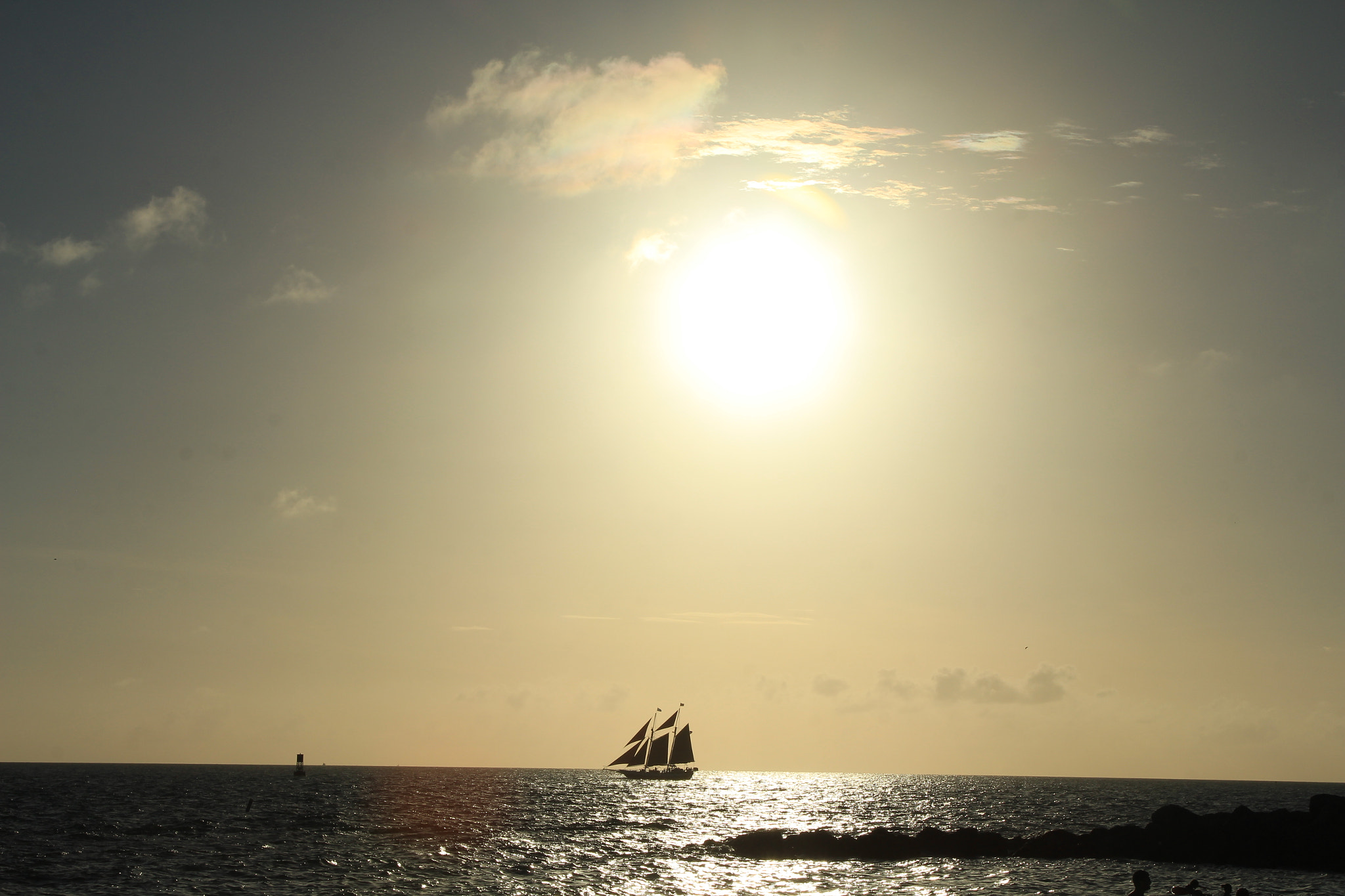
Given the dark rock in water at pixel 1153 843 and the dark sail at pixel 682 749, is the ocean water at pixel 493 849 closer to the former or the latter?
the dark rock in water at pixel 1153 843

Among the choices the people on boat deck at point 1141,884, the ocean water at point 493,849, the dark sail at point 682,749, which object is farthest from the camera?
the dark sail at point 682,749

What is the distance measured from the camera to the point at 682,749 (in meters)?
169

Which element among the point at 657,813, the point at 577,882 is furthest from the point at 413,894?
the point at 657,813

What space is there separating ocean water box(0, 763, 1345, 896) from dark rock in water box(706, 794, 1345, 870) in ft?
10.3

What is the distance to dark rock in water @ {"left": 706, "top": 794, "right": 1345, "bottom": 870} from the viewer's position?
187 ft

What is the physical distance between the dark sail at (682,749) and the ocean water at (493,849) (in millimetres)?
38661

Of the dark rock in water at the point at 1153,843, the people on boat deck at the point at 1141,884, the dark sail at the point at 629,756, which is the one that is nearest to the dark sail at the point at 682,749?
the dark sail at the point at 629,756

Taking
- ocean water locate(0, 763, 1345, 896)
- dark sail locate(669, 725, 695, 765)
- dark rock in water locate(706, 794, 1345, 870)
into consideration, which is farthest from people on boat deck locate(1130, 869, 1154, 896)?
dark sail locate(669, 725, 695, 765)

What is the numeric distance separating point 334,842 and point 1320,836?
61619 millimetres

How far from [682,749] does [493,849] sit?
366 ft

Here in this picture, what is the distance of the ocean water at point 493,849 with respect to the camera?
47094 millimetres

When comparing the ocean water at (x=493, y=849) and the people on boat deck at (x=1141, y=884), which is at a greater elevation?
the people on boat deck at (x=1141, y=884)

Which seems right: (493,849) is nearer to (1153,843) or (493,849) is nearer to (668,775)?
(1153,843)

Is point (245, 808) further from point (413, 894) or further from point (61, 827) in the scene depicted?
point (413, 894)
